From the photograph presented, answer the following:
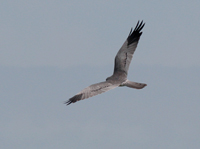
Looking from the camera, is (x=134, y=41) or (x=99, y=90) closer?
(x=99, y=90)

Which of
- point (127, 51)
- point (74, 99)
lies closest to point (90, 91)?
point (74, 99)

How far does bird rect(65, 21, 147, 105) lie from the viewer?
20.0m

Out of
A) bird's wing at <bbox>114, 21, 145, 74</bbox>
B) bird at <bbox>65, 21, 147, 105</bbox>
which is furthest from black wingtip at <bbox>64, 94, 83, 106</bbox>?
bird's wing at <bbox>114, 21, 145, 74</bbox>

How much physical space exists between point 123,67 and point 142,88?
255 centimetres

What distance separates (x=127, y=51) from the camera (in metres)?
23.9

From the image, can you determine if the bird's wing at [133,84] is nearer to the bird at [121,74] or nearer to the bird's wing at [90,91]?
the bird at [121,74]

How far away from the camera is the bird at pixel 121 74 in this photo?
1997 cm

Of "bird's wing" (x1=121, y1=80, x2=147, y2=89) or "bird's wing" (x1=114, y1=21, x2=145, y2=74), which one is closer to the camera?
"bird's wing" (x1=121, y1=80, x2=147, y2=89)

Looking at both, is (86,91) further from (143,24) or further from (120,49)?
(143,24)

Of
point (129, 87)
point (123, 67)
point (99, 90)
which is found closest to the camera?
point (99, 90)

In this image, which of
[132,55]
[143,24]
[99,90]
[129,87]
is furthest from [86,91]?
[143,24]

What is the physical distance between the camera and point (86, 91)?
65.5 ft

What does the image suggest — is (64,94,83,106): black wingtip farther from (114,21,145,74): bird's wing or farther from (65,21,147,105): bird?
(114,21,145,74): bird's wing

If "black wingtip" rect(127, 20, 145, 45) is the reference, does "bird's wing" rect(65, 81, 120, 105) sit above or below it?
below
